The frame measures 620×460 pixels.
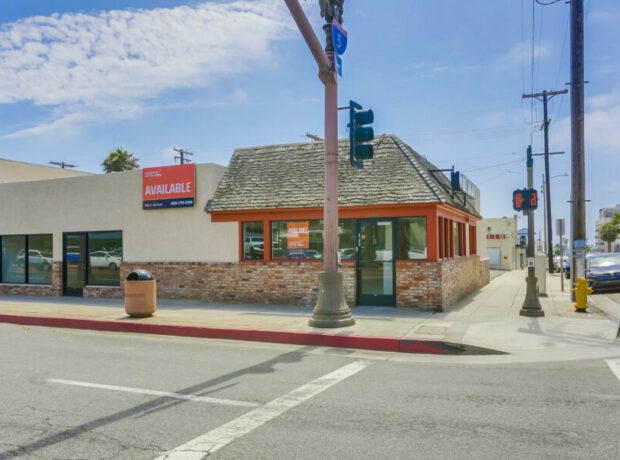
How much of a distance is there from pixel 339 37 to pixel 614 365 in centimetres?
718

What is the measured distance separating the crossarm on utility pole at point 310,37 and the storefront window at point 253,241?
5.77 metres

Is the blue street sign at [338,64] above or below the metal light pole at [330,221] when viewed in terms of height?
above

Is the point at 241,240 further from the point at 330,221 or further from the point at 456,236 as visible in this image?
the point at 456,236

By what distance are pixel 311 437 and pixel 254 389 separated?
1739 mm

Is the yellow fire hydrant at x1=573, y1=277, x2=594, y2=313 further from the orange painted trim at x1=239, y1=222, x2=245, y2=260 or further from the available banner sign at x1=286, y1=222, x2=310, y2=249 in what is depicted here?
the orange painted trim at x1=239, y1=222, x2=245, y2=260

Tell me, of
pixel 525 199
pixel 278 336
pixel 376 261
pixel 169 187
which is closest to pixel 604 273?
pixel 525 199

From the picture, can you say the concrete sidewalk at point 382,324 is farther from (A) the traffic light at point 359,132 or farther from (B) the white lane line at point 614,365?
(A) the traffic light at point 359,132

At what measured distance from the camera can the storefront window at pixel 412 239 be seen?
12695 mm

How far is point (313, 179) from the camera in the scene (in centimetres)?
1439

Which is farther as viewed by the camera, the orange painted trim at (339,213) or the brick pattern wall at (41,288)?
the brick pattern wall at (41,288)

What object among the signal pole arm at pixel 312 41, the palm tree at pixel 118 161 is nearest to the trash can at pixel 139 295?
the signal pole arm at pixel 312 41

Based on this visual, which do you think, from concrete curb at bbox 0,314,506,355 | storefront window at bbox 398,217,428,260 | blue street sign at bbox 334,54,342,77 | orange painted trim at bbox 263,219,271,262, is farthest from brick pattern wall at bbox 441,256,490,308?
blue street sign at bbox 334,54,342,77

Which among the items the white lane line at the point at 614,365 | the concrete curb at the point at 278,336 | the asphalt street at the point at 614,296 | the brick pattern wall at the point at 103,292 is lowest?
the asphalt street at the point at 614,296

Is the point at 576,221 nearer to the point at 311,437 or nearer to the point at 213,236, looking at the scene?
the point at 213,236
